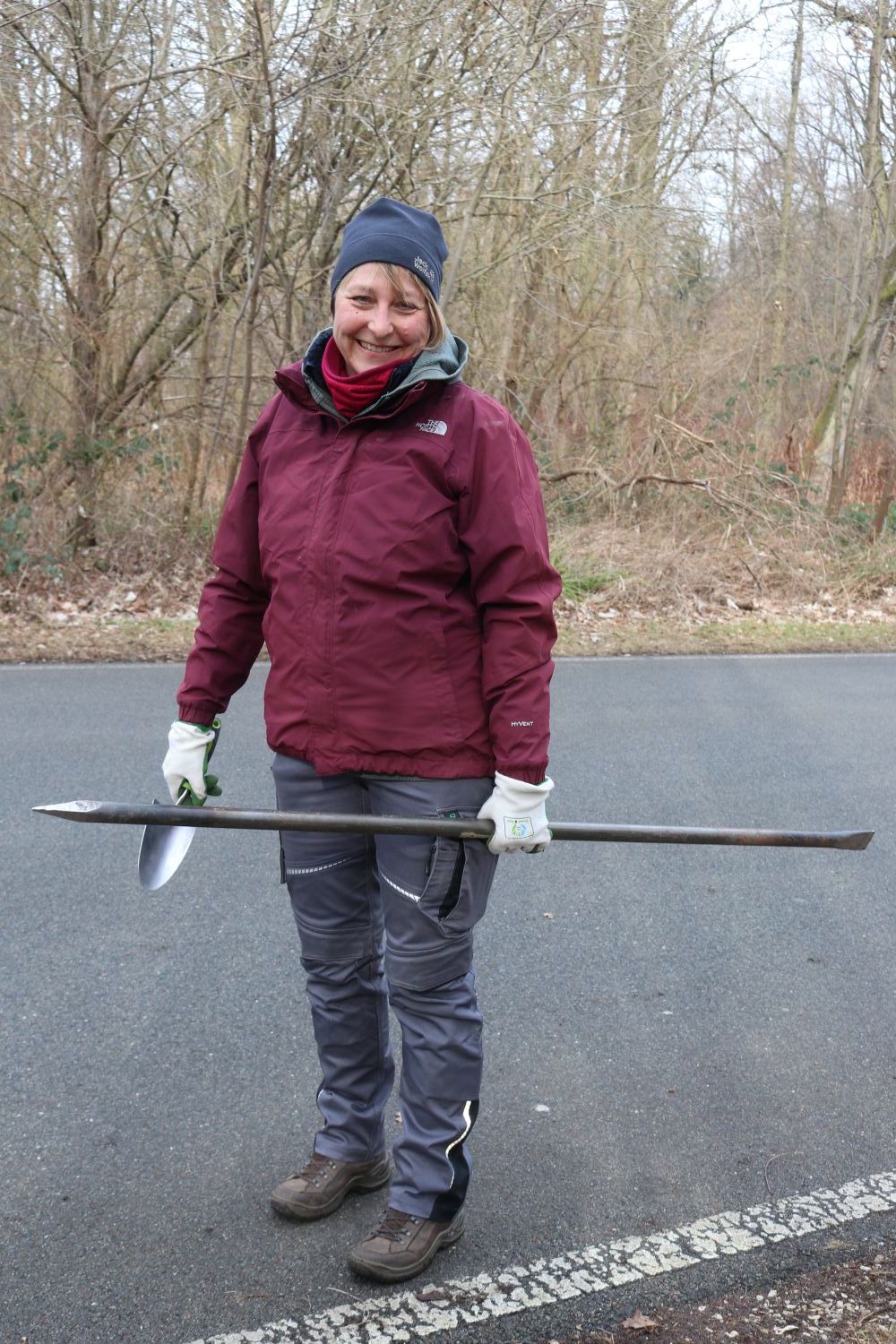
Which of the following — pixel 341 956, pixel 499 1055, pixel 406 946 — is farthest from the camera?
pixel 499 1055

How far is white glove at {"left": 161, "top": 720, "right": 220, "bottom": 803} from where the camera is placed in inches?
105

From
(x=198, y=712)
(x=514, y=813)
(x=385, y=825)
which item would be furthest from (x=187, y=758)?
(x=514, y=813)

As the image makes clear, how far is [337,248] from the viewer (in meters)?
11.2

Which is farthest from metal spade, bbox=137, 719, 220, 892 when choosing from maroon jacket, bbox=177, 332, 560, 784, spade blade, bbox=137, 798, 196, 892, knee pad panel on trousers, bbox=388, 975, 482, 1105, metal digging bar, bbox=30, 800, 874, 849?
knee pad panel on trousers, bbox=388, 975, 482, 1105

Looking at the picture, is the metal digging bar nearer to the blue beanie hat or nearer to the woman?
the woman

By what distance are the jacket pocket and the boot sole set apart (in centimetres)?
69

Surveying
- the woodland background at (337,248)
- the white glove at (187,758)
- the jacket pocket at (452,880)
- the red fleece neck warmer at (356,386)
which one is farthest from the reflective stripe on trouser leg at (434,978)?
the woodland background at (337,248)

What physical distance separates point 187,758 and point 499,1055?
1.32 metres

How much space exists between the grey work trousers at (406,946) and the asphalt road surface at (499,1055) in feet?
0.96

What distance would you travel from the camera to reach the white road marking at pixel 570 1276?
2346 mm

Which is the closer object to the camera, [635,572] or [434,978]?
[434,978]

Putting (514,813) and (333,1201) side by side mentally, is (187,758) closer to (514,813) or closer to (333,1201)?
(514,813)

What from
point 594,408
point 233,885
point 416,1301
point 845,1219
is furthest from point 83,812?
point 594,408

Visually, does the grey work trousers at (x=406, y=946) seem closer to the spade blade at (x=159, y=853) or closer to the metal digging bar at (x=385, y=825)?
the metal digging bar at (x=385, y=825)
